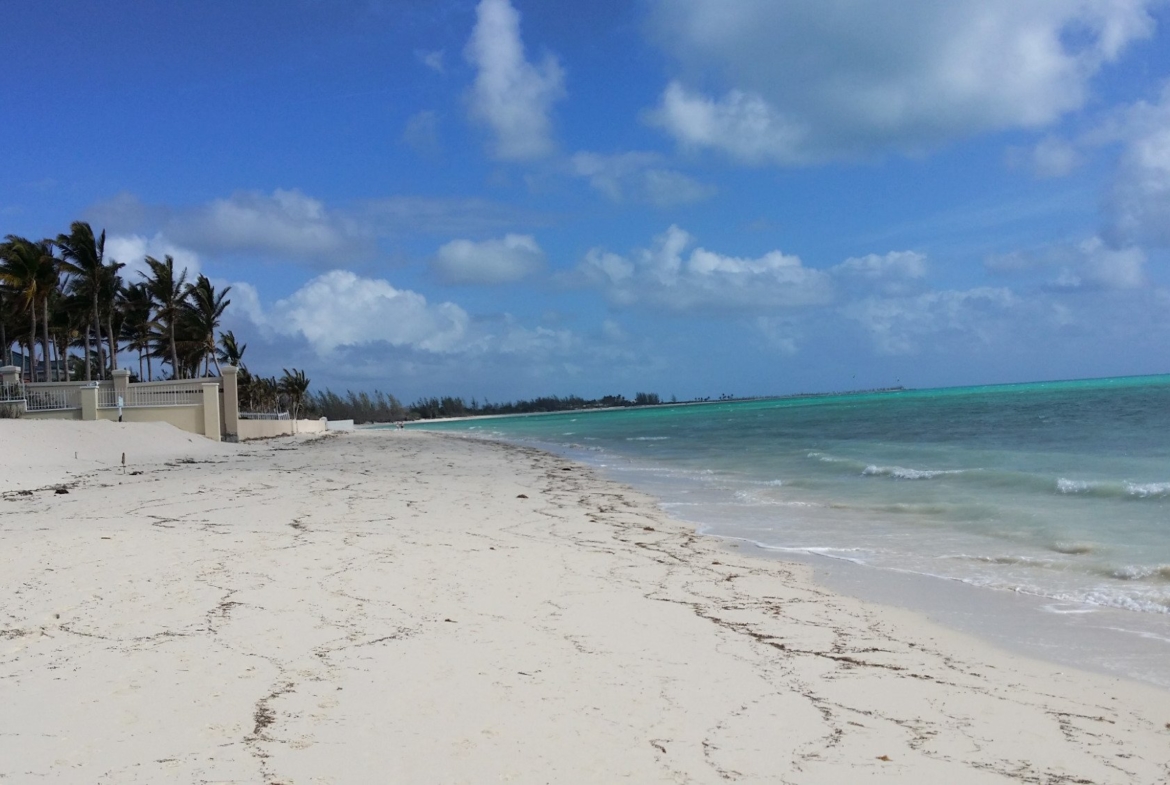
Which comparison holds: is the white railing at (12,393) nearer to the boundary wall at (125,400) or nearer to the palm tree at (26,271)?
the boundary wall at (125,400)

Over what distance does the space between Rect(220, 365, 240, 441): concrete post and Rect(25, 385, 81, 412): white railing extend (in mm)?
4603

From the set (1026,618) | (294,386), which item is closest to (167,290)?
(294,386)

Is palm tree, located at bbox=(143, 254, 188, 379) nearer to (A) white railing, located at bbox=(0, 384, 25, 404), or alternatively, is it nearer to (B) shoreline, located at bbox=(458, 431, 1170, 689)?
(A) white railing, located at bbox=(0, 384, 25, 404)

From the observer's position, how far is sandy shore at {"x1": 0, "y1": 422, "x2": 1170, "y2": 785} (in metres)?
3.21

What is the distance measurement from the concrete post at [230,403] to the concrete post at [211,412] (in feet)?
5.25

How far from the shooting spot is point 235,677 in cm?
402

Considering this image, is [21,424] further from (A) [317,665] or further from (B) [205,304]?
(B) [205,304]

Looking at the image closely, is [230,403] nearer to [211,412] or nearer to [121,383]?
[211,412]

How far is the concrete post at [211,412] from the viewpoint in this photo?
26328 mm

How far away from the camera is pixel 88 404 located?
2534 cm

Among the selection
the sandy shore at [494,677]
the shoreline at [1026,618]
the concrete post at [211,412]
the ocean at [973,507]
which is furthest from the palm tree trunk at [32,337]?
the shoreline at [1026,618]

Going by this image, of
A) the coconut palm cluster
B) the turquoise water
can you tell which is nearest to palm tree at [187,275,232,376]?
the coconut palm cluster

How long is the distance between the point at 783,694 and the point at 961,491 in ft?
36.0

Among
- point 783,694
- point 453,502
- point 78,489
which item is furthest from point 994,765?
point 78,489
